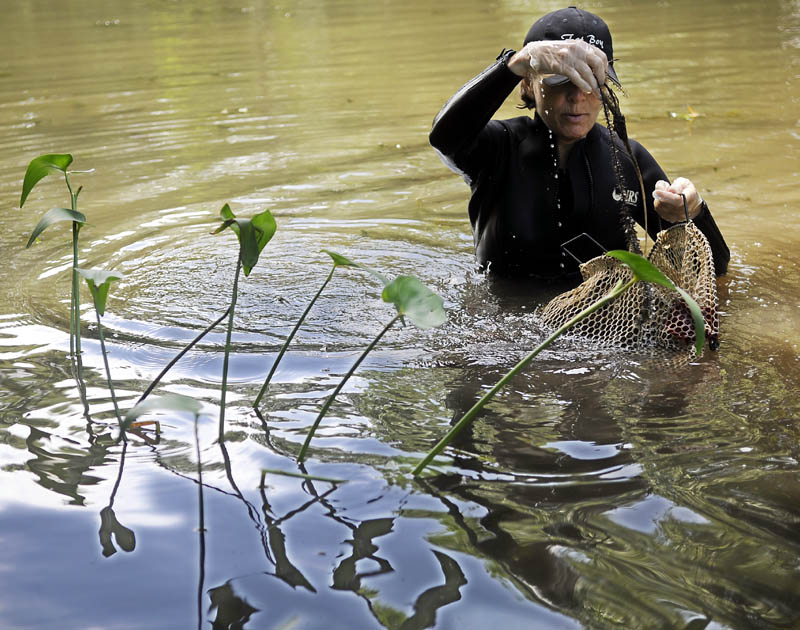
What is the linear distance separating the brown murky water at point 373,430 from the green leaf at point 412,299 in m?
0.49

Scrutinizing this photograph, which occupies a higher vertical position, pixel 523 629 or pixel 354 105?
pixel 354 105

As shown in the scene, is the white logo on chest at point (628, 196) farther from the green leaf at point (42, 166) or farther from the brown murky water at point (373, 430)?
the green leaf at point (42, 166)

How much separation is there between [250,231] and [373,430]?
2.42ft

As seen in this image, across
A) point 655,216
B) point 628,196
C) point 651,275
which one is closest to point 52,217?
point 651,275

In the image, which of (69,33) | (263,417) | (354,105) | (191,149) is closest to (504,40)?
(354,105)

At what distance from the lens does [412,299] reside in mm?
1989

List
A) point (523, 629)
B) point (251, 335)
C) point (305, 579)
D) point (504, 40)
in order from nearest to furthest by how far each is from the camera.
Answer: point (523, 629)
point (305, 579)
point (251, 335)
point (504, 40)

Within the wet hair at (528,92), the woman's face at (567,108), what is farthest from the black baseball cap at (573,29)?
the wet hair at (528,92)

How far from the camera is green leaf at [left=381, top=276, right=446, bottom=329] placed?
196 cm

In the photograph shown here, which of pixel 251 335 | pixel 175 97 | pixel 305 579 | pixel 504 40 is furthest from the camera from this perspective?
pixel 504 40

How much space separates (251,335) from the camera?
3.43 metres

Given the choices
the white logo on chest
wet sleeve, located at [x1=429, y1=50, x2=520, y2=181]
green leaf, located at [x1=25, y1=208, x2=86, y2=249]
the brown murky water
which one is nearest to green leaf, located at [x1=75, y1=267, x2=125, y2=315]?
green leaf, located at [x1=25, y1=208, x2=86, y2=249]

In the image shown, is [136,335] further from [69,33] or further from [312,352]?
[69,33]

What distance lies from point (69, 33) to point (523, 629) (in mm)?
12727
